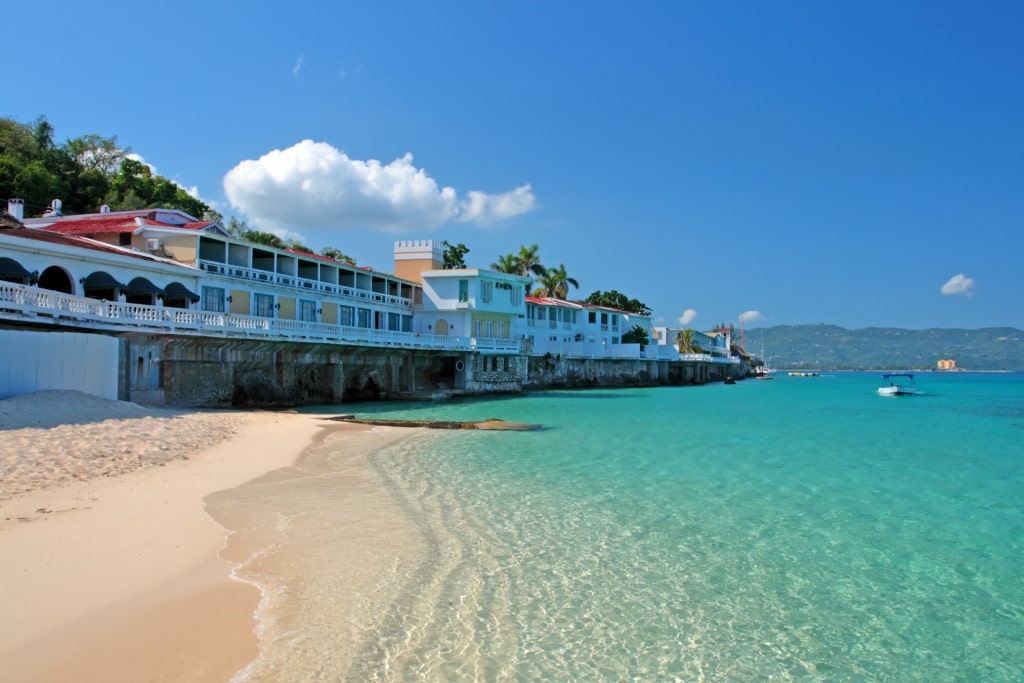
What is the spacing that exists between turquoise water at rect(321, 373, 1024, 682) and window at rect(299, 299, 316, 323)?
1970 cm

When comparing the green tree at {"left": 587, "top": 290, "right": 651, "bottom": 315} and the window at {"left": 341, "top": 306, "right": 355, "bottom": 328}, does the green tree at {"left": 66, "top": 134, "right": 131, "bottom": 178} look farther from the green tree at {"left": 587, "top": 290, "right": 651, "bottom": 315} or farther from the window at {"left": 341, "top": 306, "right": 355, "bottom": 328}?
the green tree at {"left": 587, "top": 290, "right": 651, "bottom": 315}

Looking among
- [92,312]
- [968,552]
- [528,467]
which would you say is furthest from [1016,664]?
[92,312]

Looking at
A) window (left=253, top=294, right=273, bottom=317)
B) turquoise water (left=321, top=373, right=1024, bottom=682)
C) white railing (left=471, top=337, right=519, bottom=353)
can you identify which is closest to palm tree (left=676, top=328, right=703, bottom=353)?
white railing (left=471, top=337, right=519, bottom=353)

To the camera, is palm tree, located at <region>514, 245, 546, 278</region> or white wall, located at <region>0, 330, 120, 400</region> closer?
white wall, located at <region>0, 330, 120, 400</region>

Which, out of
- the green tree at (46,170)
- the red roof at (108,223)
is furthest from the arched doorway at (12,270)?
the green tree at (46,170)

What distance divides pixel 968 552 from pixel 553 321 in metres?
51.7

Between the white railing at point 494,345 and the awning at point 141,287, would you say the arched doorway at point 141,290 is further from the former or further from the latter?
the white railing at point 494,345

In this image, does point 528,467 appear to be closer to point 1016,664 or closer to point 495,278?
point 1016,664

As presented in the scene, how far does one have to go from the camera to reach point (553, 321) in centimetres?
6134

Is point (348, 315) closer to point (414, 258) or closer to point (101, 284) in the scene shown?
point (414, 258)

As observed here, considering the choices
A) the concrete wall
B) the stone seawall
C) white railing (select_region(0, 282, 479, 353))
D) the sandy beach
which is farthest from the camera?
the stone seawall

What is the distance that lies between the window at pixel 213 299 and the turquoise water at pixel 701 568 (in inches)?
646

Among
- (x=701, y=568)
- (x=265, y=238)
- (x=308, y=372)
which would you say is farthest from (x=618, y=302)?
(x=701, y=568)

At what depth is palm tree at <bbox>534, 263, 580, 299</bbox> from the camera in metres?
71.6
